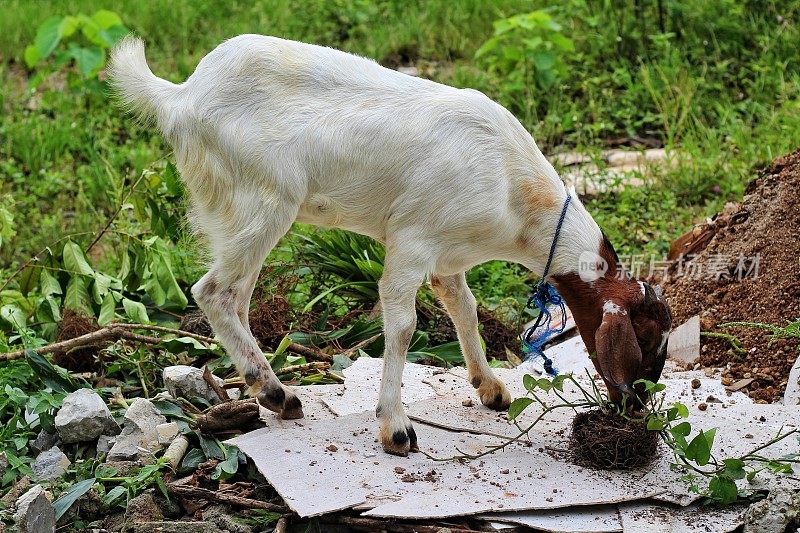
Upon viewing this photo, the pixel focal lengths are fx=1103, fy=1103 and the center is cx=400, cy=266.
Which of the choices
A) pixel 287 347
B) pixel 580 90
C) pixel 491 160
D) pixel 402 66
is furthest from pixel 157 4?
pixel 491 160

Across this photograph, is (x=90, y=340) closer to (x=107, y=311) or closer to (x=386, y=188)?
(x=107, y=311)

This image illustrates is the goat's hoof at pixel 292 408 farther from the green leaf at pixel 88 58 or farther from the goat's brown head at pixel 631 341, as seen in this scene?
the green leaf at pixel 88 58

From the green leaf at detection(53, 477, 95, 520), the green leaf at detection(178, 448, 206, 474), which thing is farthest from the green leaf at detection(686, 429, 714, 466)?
the green leaf at detection(53, 477, 95, 520)

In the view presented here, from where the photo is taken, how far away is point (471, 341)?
5000 mm

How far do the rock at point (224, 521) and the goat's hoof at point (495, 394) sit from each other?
1.35 meters

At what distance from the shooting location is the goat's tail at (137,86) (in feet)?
15.3

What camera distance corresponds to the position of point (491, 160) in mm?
4469

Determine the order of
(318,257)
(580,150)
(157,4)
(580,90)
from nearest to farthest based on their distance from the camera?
(318,257), (580,150), (580,90), (157,4)

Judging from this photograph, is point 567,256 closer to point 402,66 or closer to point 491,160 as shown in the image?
point 491,160

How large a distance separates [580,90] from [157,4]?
14.3ft

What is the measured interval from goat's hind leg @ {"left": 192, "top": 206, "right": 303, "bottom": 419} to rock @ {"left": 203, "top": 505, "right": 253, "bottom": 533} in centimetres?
64

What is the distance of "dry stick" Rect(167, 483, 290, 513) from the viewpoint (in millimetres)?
4156

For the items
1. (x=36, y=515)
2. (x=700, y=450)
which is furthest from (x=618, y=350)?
(x=36, y=515)

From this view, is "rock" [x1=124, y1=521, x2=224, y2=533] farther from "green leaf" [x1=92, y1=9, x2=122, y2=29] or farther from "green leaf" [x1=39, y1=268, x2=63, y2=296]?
"green leaf" [x1=92, y1=9, x2=122, y2=29]
